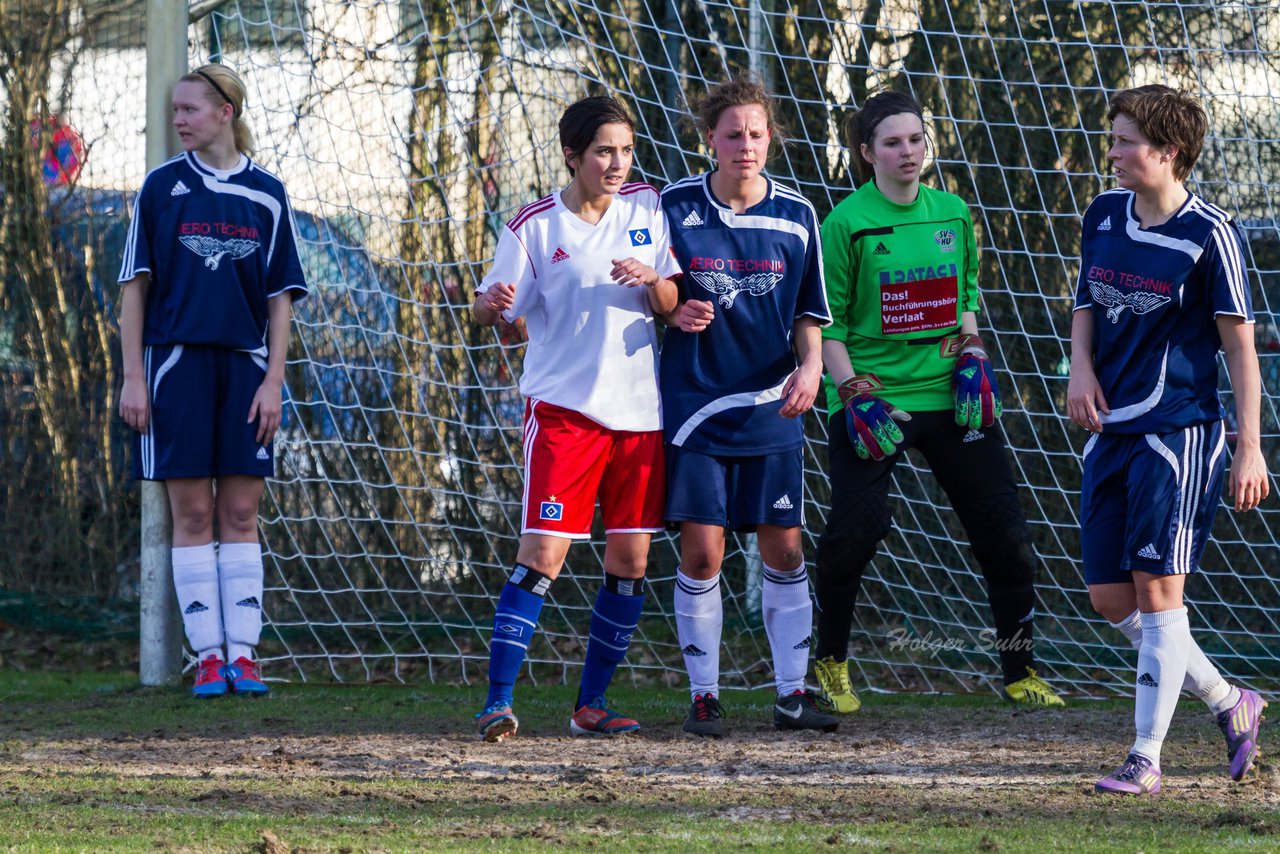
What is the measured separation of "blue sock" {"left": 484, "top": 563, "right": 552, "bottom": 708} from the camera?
4.21 m

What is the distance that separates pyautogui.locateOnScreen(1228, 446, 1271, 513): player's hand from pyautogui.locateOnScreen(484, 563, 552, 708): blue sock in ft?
6.19

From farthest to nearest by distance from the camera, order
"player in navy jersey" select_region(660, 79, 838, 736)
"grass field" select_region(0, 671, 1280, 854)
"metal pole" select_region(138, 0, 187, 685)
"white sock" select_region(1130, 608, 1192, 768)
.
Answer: "metal pole" select_region(138, 0, 187, 685)
"player in navy jersey" select_region(660, 79, 838, 736)
"white sock" select_region(1130, 608, 1192, 768)
"grass field" select_region(0, 671, 1280, 854)

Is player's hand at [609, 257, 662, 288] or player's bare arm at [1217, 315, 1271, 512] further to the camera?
player's hand at [609, 257, 662, 288]

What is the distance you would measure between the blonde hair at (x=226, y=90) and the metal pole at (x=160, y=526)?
0.17 m

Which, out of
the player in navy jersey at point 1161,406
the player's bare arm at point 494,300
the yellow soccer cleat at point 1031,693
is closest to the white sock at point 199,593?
the player's bare arm at point 494,300

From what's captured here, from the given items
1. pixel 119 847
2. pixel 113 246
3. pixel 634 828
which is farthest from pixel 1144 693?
pixel 113 246

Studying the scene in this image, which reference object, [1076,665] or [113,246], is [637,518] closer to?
[1076,665]

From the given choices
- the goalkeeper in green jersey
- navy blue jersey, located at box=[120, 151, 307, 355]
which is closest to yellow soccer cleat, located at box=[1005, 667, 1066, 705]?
the goalkeeper in green jersey

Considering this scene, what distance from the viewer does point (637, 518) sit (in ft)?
14.0

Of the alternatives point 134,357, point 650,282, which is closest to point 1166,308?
point 650,282

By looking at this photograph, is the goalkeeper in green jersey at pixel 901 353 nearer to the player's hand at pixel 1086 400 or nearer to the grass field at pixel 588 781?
the grass field at pixel 588 781

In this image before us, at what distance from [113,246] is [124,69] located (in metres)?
0.77

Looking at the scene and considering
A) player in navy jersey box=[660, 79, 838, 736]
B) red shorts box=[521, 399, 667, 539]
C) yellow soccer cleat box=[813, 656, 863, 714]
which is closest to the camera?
red shorts box=[521, 399, 667, 539]

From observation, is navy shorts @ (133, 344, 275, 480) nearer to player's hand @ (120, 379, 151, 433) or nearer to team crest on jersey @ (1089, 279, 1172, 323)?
player's hand @ (120, 379, 151, 433)
